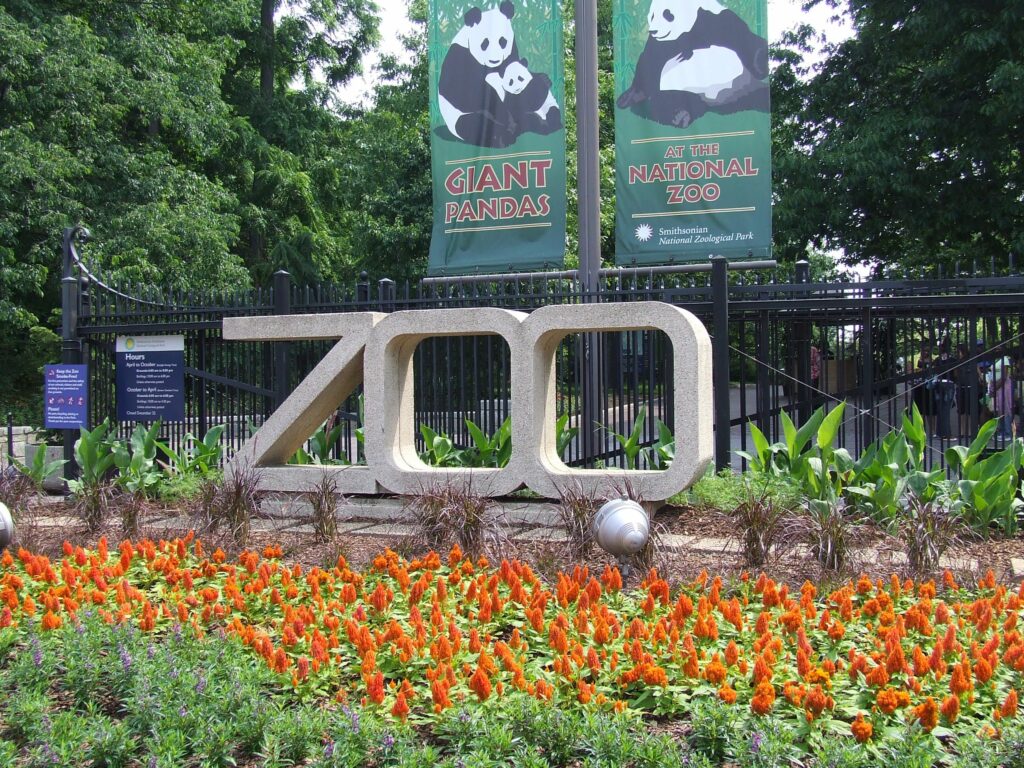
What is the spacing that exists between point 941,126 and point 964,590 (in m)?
16.2

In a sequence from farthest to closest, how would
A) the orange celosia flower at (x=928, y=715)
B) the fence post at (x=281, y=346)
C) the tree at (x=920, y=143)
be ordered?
the tree at (x=920, y=143) → the fence post at (x=281, y=346) → the orange celosia flower at (x=928, y=715)

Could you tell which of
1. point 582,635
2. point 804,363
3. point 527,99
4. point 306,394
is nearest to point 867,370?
point 804,363

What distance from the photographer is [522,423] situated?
26.8ft

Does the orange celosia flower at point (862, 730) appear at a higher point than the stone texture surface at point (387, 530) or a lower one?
lower

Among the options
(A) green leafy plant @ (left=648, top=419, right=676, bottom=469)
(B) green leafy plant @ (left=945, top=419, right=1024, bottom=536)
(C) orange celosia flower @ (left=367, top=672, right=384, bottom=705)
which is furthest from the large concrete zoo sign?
(C) orange celosia flower @ (left=367, top=672, right=384, bottom=705)

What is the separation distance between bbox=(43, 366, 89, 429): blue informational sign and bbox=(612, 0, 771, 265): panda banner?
5.75m

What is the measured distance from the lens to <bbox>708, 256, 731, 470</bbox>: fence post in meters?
8.85

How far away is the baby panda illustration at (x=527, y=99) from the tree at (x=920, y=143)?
10648mm

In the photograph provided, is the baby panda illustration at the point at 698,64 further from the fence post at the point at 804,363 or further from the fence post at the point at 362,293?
the fence post at the point at 362,293

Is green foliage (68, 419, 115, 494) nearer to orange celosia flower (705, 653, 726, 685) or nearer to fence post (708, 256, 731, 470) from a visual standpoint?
fence post (708, 256, 731, 470)

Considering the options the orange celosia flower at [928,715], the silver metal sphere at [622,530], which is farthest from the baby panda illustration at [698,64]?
the orange celosia flower at [928,715]

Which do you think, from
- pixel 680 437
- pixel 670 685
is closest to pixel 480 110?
pixel 680 437

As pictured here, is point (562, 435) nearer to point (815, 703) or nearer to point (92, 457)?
point (92, 457)

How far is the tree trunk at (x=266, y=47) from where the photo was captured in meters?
29.5
